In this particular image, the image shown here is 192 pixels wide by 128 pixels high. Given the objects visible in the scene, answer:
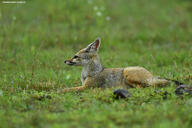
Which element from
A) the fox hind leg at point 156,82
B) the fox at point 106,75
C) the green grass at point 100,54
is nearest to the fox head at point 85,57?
the fox at point 106,75

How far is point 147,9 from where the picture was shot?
54.4ft

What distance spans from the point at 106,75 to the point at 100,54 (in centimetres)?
341

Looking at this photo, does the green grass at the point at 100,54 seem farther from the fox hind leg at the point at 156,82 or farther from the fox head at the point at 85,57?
the fox head at the point at 85,57

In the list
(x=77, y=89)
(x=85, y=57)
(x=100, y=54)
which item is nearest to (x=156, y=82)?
(x=77, y=89)

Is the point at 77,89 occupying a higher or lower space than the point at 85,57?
lower

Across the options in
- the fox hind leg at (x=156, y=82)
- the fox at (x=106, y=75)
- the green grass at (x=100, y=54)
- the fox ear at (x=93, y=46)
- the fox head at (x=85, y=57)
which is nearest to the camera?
the green grass at (x=100, y=54)

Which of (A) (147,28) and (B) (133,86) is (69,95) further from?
(A) (147,28)

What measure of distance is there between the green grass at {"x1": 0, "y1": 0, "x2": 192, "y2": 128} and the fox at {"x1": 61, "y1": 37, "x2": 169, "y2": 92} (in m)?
0.38

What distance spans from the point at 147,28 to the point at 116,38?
206 centimetres

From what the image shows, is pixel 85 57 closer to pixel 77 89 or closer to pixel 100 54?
pixel 77 89

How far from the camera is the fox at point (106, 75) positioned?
6.93 meters

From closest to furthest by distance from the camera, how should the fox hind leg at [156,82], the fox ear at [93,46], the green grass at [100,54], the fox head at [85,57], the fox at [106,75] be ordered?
1. the green grass at [100,54]
2. the fox hind leg at [156,82]
3. the fox at [106,75]
4. the fox head at [85,57]
5. the fox ear at [93,46]

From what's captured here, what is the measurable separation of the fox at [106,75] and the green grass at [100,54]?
38 cm

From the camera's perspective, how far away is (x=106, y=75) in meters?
7.55
